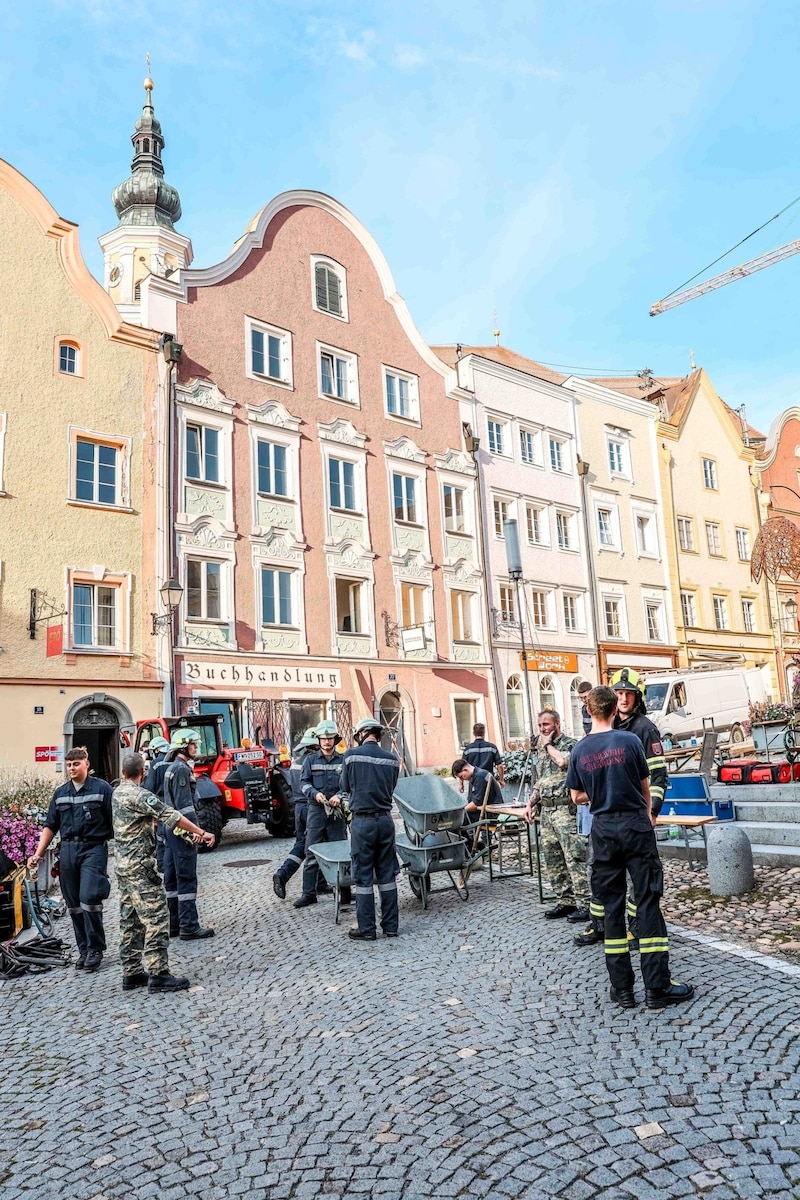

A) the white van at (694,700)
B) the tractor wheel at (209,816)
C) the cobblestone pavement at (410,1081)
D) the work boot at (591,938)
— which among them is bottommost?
the cobblestone pavement at (410,1081)

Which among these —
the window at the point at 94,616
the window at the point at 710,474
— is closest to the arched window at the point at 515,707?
the window at the point at 94,616

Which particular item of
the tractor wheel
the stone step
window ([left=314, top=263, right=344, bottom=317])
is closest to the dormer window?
window ([left=314, top=263, right=344, bottom=317])

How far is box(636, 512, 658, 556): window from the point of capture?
37.7 metres

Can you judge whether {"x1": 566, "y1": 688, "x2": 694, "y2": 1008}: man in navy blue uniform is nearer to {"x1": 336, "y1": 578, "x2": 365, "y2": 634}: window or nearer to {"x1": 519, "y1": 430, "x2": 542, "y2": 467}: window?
{"x1": 336, "y1": 578, "x2": 365, "y2": 634}: window

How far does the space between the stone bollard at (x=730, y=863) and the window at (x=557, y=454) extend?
27128 mm

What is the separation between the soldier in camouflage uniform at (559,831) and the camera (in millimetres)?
7785

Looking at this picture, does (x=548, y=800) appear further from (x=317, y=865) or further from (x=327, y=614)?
(x=327, y=614)

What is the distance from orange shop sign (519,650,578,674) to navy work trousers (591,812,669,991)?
25299mm

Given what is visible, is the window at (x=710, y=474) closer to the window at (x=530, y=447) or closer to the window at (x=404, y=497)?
the window at (x=530, y=447)

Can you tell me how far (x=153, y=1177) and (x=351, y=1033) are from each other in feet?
5.71

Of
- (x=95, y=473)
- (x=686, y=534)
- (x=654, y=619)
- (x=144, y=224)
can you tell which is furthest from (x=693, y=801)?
(x=144, y=224)

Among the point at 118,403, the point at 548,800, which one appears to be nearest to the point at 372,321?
the point at 118,403

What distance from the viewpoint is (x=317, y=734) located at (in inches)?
384

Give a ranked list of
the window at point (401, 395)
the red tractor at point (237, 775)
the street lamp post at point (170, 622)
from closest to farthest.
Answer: the red tractor at point (237, 775) < the street lamp post at point (170, 622) < the window at point (401, 395)
